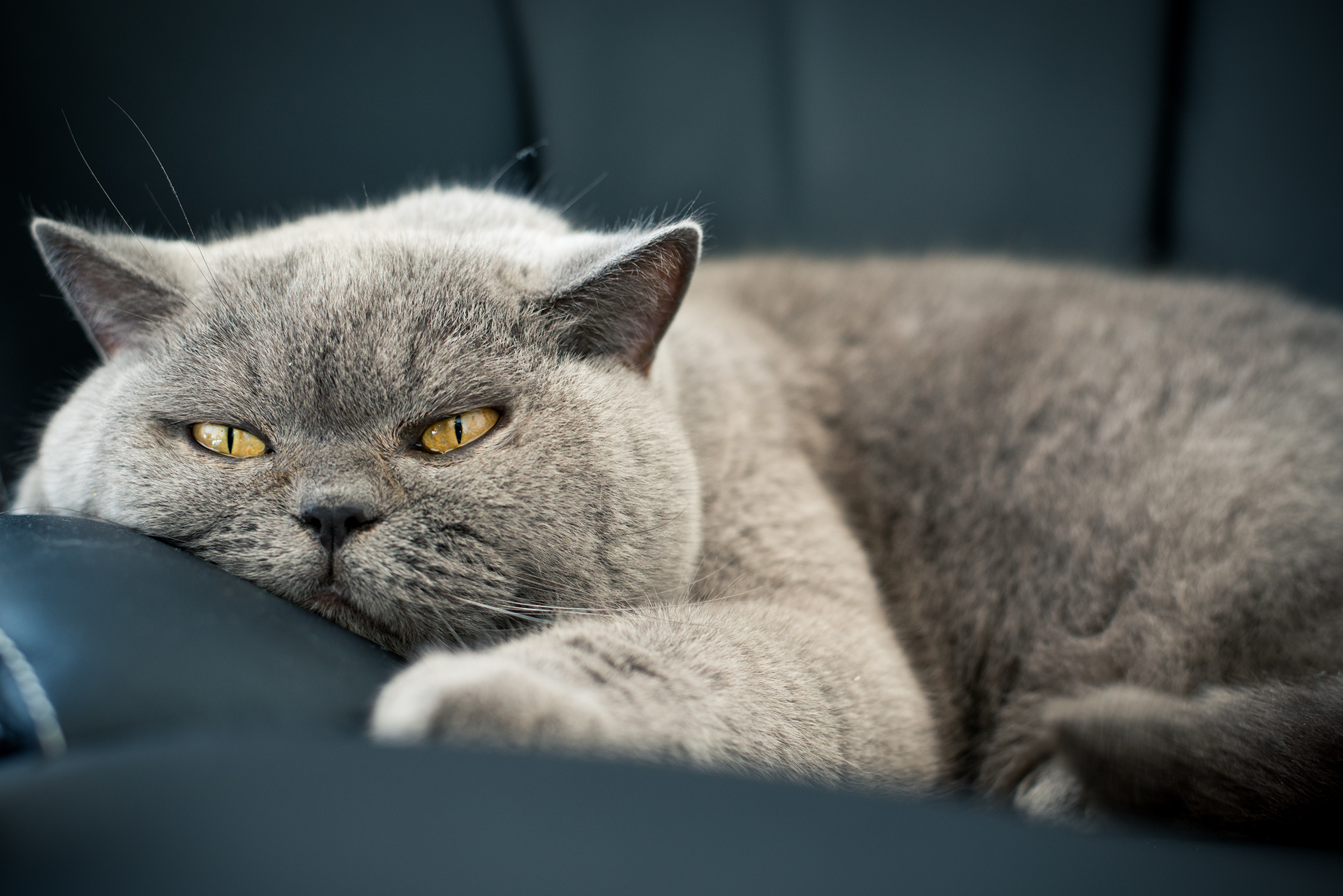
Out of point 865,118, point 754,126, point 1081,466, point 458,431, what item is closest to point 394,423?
point 458,431

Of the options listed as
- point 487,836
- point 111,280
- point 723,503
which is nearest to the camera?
point 487,836

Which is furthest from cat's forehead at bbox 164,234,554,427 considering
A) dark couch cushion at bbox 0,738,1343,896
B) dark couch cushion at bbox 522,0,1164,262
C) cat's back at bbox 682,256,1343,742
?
dark couch cushion at bbox 522,0,1164,262

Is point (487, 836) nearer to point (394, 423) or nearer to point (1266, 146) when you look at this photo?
point (394, 423)

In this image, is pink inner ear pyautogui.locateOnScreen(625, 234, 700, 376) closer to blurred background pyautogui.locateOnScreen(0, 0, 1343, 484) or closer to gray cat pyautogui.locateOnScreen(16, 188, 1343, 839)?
gray cat pyautogui.locateOnScreen(16, 188, 1343, 839)

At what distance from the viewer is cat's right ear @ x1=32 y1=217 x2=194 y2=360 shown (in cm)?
100

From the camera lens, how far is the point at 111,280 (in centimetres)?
102

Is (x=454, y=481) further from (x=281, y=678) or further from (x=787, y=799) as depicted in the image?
(x=787, y=799)

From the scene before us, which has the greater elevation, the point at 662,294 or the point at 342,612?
the point at 662,294

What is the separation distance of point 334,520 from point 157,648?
0.62ft

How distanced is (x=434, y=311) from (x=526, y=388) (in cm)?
13

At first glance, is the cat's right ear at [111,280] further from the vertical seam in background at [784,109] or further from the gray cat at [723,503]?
the vertical seam in background at [784,109]

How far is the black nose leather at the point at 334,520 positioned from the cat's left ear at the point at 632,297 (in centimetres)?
32

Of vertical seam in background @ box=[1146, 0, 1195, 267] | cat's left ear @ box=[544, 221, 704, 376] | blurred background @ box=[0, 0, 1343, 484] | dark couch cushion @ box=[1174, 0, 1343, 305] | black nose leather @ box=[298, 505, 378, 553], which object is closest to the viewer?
black nose leather @ box=[298, 505, 378, 553]

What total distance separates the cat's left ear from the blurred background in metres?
0.62
